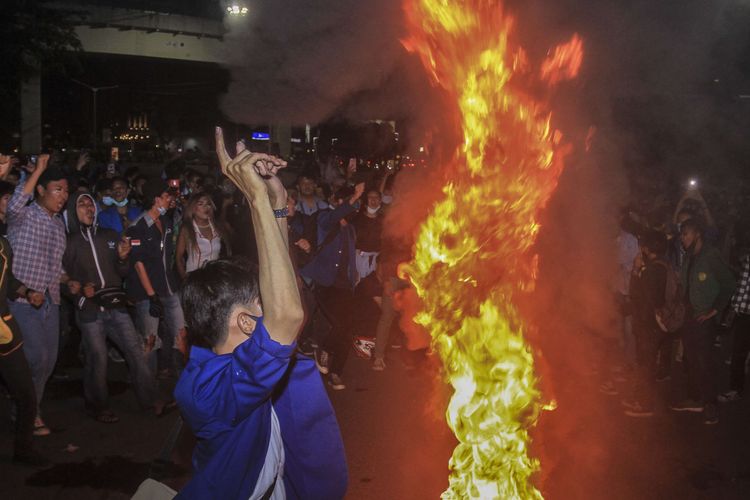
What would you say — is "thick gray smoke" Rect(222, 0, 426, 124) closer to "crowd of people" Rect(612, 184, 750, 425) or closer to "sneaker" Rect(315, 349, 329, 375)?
"sneaker" Rect(315, 349, 329, 375)

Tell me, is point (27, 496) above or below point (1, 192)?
below

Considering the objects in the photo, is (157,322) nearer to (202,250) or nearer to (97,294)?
(202,250)

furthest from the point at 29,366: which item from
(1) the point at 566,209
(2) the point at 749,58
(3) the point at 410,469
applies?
(2) the point at 749,58

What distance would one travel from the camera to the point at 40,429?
5809 mm

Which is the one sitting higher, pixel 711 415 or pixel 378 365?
pixel 378 365

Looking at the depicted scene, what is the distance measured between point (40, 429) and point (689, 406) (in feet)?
19.7

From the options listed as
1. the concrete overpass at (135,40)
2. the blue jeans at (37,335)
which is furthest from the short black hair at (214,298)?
the concrete overpass at (135,40)

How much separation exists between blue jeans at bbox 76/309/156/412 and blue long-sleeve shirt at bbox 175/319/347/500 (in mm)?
4072

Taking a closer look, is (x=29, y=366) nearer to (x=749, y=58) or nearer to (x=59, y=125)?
(x=749, y=58)

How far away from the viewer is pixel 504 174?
5676 millimetres

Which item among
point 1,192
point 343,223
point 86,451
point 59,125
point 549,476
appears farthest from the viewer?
point 59,125

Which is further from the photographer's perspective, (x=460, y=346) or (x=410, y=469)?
(x=410, y=469)

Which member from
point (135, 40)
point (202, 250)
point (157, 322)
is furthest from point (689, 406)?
point (135, 40)

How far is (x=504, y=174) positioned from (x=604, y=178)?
491cm
